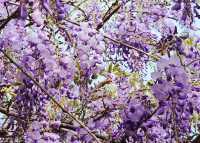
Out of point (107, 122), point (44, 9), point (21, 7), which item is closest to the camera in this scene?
point (21, 7)

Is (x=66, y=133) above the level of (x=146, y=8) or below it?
below

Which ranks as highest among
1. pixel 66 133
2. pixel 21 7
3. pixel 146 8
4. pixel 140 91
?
pixel 146 8

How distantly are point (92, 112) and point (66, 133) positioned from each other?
2.90 ft

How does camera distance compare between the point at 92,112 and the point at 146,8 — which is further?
the point at 146,8

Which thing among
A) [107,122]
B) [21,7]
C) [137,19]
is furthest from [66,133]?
[21,7]

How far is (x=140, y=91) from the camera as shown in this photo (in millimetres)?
3752

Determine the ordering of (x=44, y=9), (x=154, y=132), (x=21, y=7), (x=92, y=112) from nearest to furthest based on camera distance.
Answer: (x=21, y=7), (x=44, y=9), (x=154, y=132), (x=92, y=112)

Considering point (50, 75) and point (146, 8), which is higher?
point (146, 8)

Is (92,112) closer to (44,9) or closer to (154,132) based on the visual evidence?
(154,132)

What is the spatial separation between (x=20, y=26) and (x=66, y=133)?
3.60ft

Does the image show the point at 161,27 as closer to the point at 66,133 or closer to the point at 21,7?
the point at 66,133

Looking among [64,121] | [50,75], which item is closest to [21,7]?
[50,75]

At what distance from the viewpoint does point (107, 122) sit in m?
4.64

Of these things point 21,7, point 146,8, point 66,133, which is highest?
point 146,8
